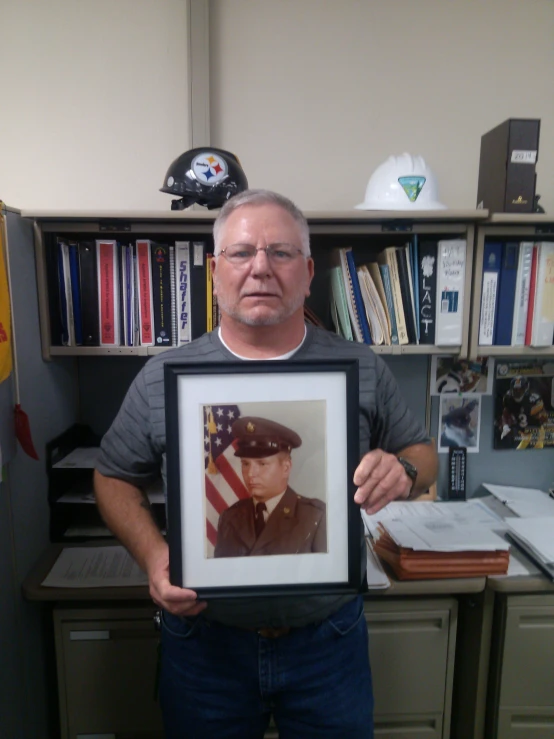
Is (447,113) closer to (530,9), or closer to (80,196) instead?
(530,9)

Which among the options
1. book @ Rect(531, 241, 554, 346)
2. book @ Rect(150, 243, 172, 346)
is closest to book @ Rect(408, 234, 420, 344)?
book @ Rect(531, 241, 554, 346)

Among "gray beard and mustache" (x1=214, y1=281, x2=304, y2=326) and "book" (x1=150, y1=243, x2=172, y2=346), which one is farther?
"book" (x1=150, y1=243, x2=172, y2=346)

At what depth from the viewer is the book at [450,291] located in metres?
1.34

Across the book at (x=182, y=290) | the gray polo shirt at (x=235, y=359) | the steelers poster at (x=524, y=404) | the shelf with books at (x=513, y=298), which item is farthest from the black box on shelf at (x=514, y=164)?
the book at (x=182, y=290)

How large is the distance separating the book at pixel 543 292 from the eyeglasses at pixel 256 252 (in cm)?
85

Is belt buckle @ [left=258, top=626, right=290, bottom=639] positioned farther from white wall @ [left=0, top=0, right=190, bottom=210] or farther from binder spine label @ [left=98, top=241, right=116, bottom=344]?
white wall @ [left=0, top=0, right=190, bottom=210]

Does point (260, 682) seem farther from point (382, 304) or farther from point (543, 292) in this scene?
point (543, 292)

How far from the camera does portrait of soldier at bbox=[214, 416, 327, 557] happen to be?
749mm

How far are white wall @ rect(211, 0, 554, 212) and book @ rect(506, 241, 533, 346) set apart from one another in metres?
0.39

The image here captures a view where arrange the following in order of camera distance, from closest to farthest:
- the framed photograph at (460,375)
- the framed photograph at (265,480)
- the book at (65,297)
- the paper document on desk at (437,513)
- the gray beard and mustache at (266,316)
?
the framed photograph at (265,480)
the gray beard and mustache at (266,316)
the book at (65,297)
the paper document on desk at (437,513)
the framed photograph at (460,375)

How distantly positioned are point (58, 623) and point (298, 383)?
106 centimetres

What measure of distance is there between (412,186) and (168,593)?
3.90 ft

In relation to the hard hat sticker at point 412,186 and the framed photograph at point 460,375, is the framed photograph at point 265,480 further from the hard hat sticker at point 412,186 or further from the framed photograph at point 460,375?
the framed photograph at point 460,375

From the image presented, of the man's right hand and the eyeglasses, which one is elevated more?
the eyeglasses
